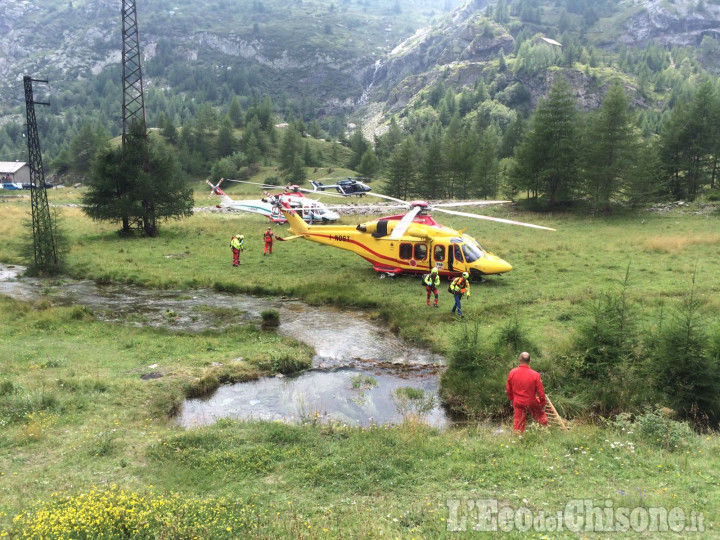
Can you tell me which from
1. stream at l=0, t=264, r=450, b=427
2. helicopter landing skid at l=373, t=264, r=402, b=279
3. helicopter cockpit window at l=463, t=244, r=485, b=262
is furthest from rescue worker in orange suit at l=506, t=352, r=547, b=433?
helicopter landing skid at l=373, t=264, r=402, b=279

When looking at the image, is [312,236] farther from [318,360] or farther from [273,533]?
[273,533]

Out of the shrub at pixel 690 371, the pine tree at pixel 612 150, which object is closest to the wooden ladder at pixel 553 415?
the shrub at pixel 690 371

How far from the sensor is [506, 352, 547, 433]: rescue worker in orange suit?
9.56 meters

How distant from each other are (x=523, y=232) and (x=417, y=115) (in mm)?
143456

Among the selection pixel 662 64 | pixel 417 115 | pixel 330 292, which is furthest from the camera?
pixel 662 64

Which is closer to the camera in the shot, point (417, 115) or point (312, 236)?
point (312, 236)

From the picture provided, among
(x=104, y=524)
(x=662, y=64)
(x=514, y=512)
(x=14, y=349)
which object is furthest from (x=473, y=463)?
(x=662, y=64)

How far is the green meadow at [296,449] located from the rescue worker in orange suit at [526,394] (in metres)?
0.59

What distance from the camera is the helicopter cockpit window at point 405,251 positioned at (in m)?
22.8

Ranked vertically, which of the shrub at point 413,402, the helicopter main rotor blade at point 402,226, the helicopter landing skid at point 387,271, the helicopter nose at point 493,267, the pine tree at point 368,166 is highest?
the pine tree at point 368,166

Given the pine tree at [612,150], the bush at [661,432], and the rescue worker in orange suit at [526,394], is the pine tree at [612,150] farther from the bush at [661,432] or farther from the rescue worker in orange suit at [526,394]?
the rescue worker in orange suit at [526,394]

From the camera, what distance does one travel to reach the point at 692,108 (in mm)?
47781

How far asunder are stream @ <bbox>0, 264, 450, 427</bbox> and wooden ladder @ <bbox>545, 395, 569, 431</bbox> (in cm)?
A: 239

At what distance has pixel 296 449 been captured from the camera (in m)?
8.77
